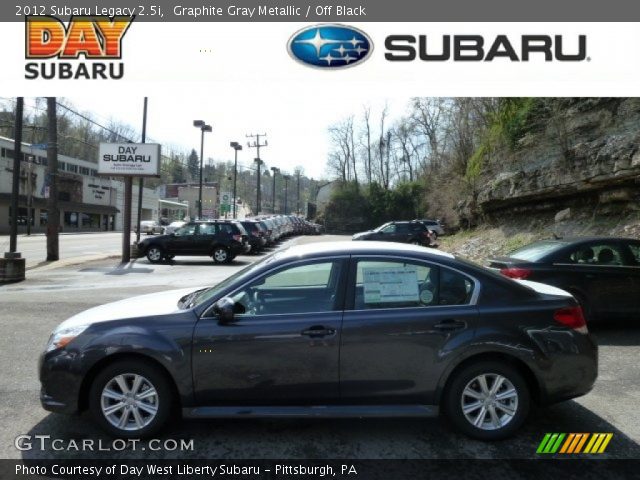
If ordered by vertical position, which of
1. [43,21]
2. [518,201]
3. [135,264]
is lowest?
[135,264]

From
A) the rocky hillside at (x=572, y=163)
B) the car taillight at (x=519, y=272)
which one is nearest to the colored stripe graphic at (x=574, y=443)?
the car taillight at (x=519, y=272)

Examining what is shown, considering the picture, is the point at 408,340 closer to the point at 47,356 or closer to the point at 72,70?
the point at 47,356

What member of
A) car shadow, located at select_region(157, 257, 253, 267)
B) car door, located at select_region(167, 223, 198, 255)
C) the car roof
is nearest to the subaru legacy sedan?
the car roof

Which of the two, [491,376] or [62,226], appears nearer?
[491,376]

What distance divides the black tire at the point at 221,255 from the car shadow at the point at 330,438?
14343 mm

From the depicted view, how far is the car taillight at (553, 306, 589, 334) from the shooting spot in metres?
3.51

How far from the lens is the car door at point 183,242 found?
18.2 metres

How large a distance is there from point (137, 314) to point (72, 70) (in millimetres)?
8801

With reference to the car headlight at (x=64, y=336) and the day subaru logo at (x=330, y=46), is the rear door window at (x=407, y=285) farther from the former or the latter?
the day subaru logo at (x=330, y=46)

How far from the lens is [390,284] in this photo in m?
3.58

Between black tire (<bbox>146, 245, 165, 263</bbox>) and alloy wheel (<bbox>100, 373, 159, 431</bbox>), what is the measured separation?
15.4 metres

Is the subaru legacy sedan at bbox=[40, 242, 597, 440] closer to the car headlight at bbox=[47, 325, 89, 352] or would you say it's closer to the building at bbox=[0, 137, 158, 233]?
the car headlight at bbox=[47, 325, 89, 352]

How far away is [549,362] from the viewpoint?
342 cm

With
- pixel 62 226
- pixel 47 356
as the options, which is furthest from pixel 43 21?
pixel 62 226
